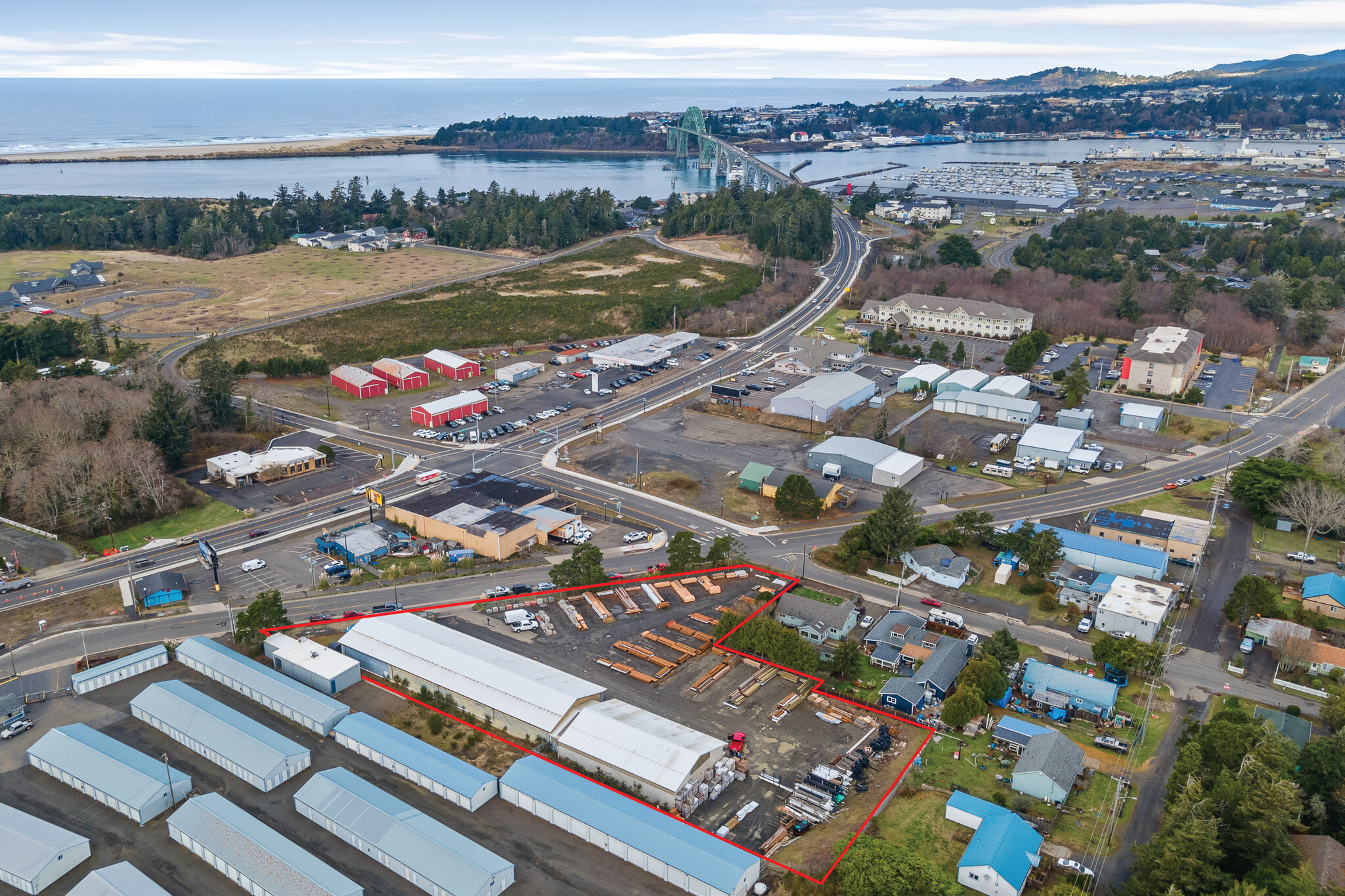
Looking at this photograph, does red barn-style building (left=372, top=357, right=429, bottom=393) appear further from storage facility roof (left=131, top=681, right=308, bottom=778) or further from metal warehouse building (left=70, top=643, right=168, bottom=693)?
storage facility roof (left=131, top=681, right=308, bottom=778)

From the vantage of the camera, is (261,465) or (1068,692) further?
(261,465)

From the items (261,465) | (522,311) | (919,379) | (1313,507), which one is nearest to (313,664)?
(261,465)

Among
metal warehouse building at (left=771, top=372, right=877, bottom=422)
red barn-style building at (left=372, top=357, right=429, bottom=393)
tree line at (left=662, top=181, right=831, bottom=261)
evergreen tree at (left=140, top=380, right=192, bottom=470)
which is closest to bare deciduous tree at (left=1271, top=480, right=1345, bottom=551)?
metal warehouse building at (left=771, top=372, right=877, bottom=422)

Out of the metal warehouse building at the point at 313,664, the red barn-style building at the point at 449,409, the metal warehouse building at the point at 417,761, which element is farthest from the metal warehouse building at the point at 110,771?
the red barn-style building at the point at 449,409

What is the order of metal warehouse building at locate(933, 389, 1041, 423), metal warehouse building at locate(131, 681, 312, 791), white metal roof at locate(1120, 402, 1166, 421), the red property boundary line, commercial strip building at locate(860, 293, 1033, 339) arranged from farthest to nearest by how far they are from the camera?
commercial strip building at locate(860, 293, 1033, 339), metal warehouse building at locate(933, 389, 1041, 423), white metal roof at locate(1120, 402, 1166, 421), metal warehouse building at locate(131, 681, 312, 791), the red property boundary line

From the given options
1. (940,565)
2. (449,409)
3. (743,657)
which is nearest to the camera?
(743,657)

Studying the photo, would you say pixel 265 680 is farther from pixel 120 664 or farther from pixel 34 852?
pixel 34 852
